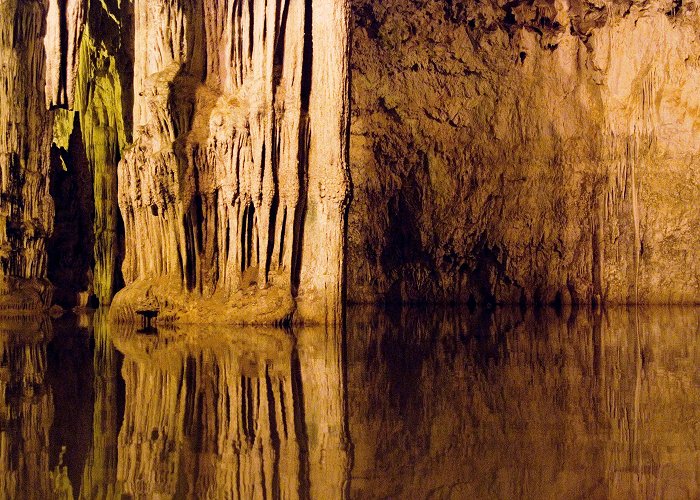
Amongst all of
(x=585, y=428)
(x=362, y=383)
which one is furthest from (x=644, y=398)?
(x=362, y=383)

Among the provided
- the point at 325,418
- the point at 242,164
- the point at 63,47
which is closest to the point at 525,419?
the point at 325,418

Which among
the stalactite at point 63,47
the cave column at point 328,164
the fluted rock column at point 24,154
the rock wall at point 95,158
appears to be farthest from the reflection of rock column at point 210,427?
the rock wall at point 95,158

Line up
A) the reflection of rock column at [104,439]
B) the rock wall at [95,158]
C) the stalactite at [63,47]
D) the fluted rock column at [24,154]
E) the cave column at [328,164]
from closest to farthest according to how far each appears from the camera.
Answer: the reflection of rock column at [104,439]
the cave column at [328,164]
the stalactite at [63,47]
the fluted rock column at [24,154]
the rock wall at [95,158]

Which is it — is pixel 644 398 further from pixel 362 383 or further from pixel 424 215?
pixel 424 215

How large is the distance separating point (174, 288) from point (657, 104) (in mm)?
10805

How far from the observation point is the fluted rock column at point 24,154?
1333cm

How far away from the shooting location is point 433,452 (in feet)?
10.2

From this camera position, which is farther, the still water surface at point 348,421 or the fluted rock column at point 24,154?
the fluted rock column at point 24,154

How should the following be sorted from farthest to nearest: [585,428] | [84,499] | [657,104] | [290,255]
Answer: [657,104] → [290,255] → [585,428] → [84,499]

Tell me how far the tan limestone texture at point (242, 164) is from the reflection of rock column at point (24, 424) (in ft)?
7.98

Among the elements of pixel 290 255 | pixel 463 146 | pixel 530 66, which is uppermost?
pixel 530 66

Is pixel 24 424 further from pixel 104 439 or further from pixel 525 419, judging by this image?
pixel 525 419

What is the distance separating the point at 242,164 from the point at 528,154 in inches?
360

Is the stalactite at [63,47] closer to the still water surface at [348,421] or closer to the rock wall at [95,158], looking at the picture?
the rock wall at [95,158]
